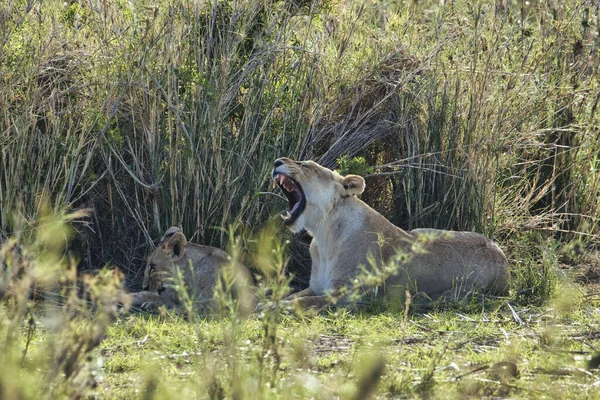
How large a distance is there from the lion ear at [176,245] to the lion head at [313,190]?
29.4 inches

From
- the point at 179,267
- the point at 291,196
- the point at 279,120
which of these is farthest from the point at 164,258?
the point at 279,120

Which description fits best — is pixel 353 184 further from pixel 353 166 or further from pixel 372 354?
pixel 372 354

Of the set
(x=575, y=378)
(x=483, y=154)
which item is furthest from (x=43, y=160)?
(x=575, y=378)

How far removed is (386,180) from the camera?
26.2ft

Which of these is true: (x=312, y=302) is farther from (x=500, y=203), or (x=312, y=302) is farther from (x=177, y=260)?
(x=500, y=203)

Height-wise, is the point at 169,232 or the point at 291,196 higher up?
the point at 291,196

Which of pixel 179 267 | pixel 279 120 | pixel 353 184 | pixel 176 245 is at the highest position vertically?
pixel 279 120

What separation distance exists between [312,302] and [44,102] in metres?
2.19

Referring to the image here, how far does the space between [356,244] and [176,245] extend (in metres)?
1.21

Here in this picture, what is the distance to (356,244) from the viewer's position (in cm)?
688

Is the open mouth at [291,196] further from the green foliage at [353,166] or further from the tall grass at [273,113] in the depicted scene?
the green foliage at [353,166]

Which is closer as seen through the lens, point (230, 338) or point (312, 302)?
point (230, 338)

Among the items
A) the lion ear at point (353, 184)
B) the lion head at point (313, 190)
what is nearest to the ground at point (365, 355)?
the lion head at point (313, 190)

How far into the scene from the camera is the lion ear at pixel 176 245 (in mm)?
6461
